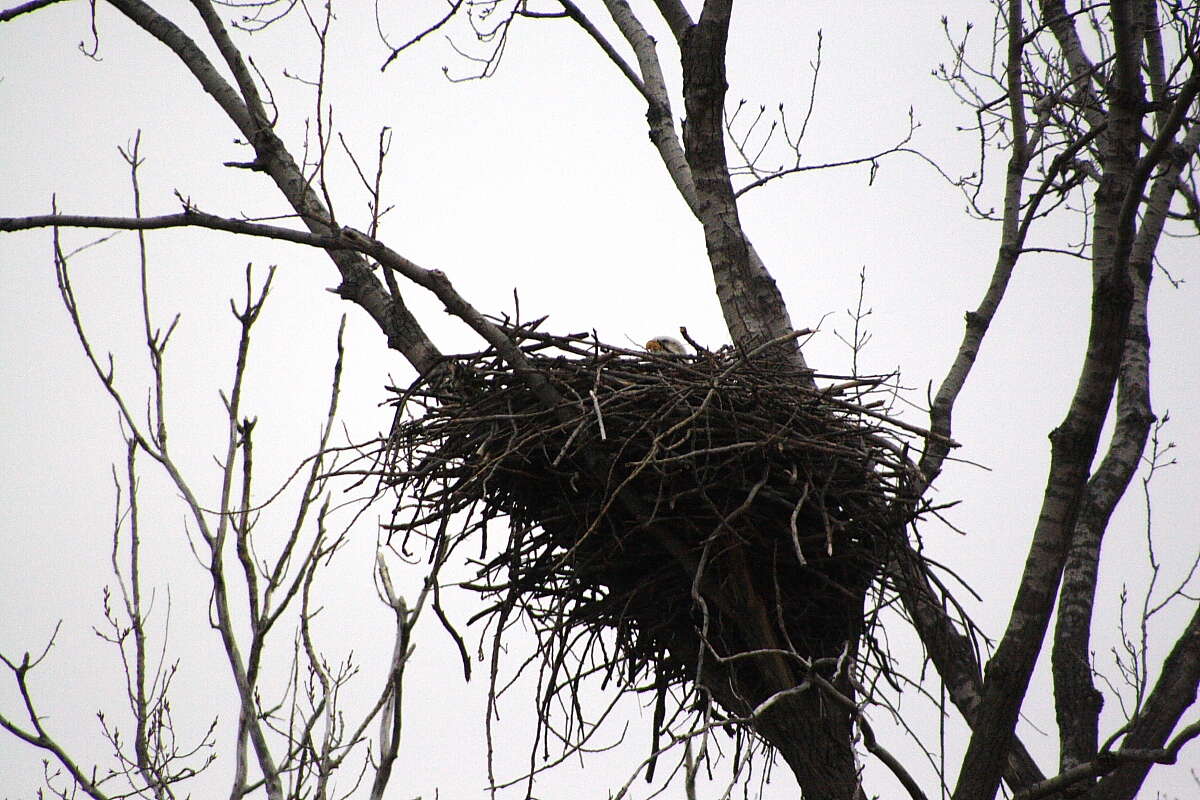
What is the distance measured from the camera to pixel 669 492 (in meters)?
2.81

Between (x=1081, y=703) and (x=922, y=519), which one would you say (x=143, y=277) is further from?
(x=1081, y=703)

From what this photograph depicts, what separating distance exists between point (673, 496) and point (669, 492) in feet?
0.40

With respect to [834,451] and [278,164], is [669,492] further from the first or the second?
[278,164]

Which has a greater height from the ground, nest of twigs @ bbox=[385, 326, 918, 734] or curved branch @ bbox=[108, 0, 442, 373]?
curved branch @ bbox=[108, 0, 442, 373]

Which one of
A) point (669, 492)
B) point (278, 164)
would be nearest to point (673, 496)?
point (669, 492)

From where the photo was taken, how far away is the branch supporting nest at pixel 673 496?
2.78 m

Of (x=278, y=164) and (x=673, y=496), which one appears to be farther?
(x=278, y=164)

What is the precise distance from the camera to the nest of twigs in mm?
2775

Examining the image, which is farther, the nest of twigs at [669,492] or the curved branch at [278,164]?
the curved branch at [278,164]

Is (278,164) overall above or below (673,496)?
above

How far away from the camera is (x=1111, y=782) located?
2506 millimetres

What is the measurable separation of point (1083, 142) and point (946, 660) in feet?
5.25

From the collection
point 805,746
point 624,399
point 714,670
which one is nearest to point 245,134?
point 624,399

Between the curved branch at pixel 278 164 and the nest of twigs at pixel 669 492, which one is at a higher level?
the curved branch at pixel 278 164
